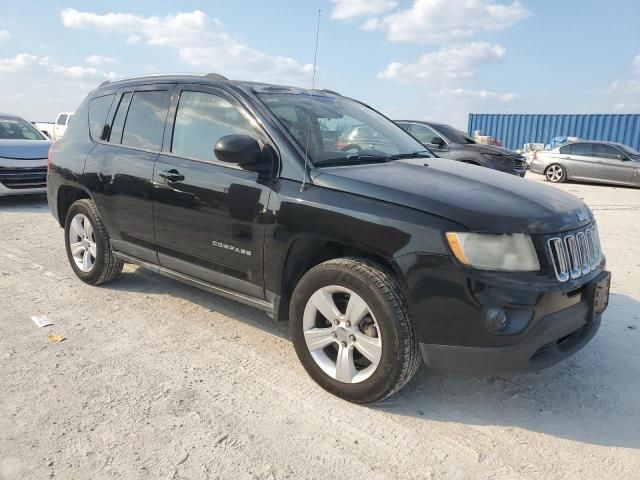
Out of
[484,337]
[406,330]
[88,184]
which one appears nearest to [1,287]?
[88,184]

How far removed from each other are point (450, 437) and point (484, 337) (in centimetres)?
56

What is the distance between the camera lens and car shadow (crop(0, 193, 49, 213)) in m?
8.52

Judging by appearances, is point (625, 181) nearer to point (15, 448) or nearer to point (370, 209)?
point (370, 209)

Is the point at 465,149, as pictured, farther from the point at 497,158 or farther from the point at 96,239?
the point at 96,239

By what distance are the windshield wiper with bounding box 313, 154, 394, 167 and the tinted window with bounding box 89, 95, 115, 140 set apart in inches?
91.7

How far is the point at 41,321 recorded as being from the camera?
386 cm

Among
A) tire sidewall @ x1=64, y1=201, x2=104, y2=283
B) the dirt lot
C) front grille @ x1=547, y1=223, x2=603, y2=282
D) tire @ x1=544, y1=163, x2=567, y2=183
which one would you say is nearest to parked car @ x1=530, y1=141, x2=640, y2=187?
tire @ x1=544, y1=163, x2=567, y2=183

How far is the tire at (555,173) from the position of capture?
15.2 metres

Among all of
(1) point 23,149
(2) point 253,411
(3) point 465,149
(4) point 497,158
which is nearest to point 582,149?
(4) point 497,158

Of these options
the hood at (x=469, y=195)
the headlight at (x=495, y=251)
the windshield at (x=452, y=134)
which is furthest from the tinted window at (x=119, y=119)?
the windshield at (x=452, y=134)

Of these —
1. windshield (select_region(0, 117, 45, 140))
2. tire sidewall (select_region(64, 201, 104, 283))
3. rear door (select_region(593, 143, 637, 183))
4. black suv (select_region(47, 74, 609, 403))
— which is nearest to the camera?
black suv (select_region(47, 74, 609, 403))

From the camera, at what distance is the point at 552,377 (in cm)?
316

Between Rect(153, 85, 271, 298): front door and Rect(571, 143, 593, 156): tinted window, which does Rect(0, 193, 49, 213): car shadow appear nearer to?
Rect(153, 85, 271, 298): front door

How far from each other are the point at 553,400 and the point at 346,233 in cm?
153
